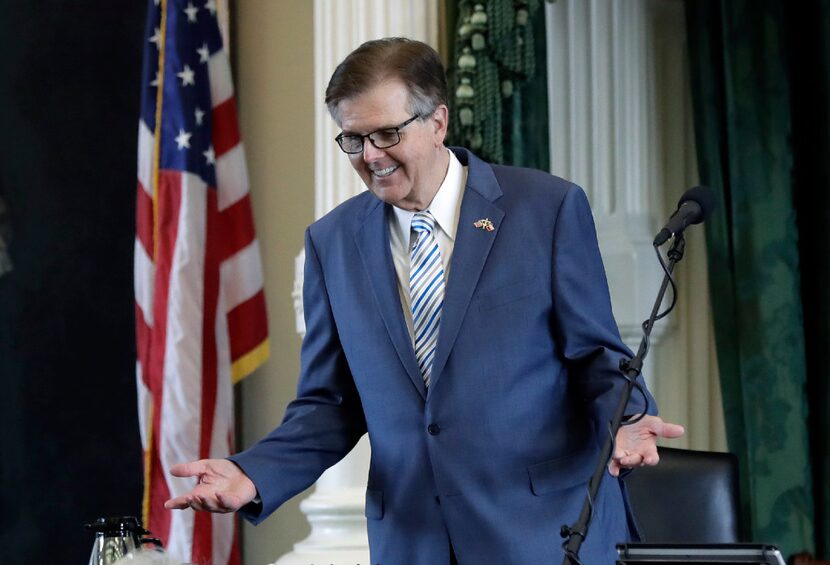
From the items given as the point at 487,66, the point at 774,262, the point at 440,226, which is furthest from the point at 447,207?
the point at 774,262

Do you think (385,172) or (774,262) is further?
(774,262)

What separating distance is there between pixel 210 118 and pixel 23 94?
70 cm

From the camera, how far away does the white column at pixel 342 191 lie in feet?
14.3

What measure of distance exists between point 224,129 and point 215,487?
2997 mm

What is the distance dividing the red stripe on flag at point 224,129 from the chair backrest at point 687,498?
2.39 m

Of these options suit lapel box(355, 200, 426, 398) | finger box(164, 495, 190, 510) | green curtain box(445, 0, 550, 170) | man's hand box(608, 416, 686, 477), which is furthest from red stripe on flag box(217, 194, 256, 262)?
man's hand box(608, 416, 686, 477)

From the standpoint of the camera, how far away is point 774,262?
4.36 meters

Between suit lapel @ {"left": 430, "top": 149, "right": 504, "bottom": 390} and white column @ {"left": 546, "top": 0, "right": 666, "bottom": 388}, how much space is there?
2.19 metres

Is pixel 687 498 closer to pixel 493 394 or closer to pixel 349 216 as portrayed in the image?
pixel 493 394

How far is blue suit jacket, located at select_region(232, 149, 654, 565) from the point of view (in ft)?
8.21

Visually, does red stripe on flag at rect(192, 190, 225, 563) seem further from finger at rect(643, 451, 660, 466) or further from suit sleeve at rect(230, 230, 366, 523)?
finger at rect(643, 451, 660, 466)

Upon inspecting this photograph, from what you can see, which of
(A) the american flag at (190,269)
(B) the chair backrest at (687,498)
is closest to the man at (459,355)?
(B) the chair backrest at (687,498)

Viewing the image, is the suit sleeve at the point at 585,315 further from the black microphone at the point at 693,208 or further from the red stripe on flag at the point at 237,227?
the red stripe on flag at the point at 237,227

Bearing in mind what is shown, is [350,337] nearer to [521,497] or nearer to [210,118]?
[521,497]
